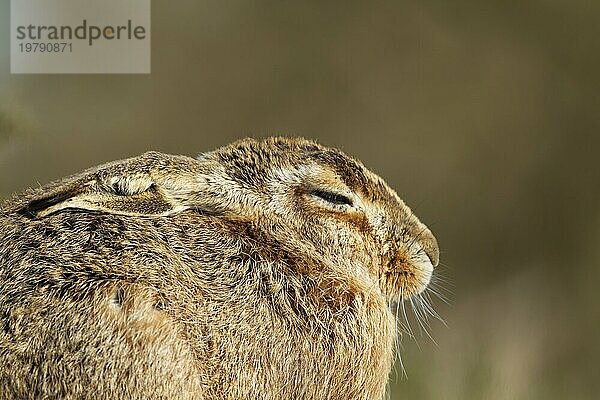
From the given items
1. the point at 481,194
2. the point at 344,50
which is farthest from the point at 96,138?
the point at 481,194

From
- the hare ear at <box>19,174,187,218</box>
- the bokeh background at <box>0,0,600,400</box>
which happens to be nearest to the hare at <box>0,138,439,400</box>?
the hare ear at <box>19,174,187,218</box>

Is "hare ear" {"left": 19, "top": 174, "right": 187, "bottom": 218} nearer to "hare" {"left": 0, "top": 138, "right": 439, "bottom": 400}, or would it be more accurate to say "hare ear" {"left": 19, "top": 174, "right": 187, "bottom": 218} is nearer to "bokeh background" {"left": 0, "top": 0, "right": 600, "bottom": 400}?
"hare" {"left": 0, "top": 138, "right": 439, "bottom": 400}

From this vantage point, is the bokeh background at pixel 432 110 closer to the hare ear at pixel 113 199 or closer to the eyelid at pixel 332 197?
the eyelid at pixel 332 197

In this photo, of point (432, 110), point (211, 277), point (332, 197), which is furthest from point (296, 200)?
point (432, 110)

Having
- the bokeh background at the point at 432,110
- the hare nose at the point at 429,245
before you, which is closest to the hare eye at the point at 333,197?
the hare nose at the point at 429,245

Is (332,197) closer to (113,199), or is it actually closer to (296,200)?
(296,200)

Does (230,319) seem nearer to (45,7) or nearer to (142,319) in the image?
(142,319)

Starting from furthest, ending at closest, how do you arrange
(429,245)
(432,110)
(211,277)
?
(432,110) < (429,245) < (211,277)
